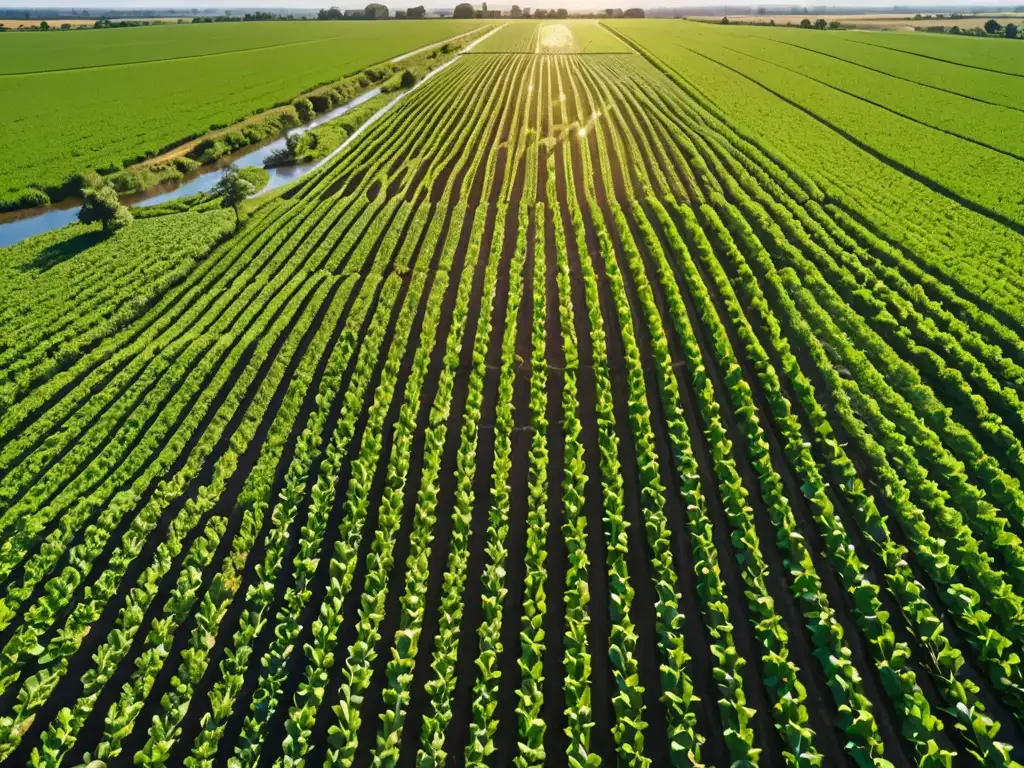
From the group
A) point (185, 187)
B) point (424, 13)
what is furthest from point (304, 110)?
point (424, 13)

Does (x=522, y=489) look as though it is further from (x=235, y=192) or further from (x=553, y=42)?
(x=553, y=42)

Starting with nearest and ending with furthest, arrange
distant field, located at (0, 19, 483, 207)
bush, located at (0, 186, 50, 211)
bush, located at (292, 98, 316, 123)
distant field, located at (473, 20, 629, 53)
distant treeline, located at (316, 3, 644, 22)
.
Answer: bush, located at (0, 186, 50, 211), distant field, located at (0, 19, 483, 207), bush, located at (292, 98, 316, 123), distant field, located at (473, 20, 629, 53), distant treeline, located at (316, 3, 644, 22)

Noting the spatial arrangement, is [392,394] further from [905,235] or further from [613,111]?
[613,111]

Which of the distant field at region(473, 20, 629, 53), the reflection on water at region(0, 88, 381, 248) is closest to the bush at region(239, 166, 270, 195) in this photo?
the reflection on water at region(0, 88, 381, 248)

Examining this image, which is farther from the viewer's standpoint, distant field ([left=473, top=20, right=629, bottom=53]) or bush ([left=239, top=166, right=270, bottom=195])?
distant field ([left=473, top=20, right=629, bottom=53])

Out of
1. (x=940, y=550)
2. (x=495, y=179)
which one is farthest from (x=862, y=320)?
(x=495, y=179)

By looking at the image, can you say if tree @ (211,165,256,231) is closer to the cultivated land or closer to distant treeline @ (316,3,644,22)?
the cultivated land
